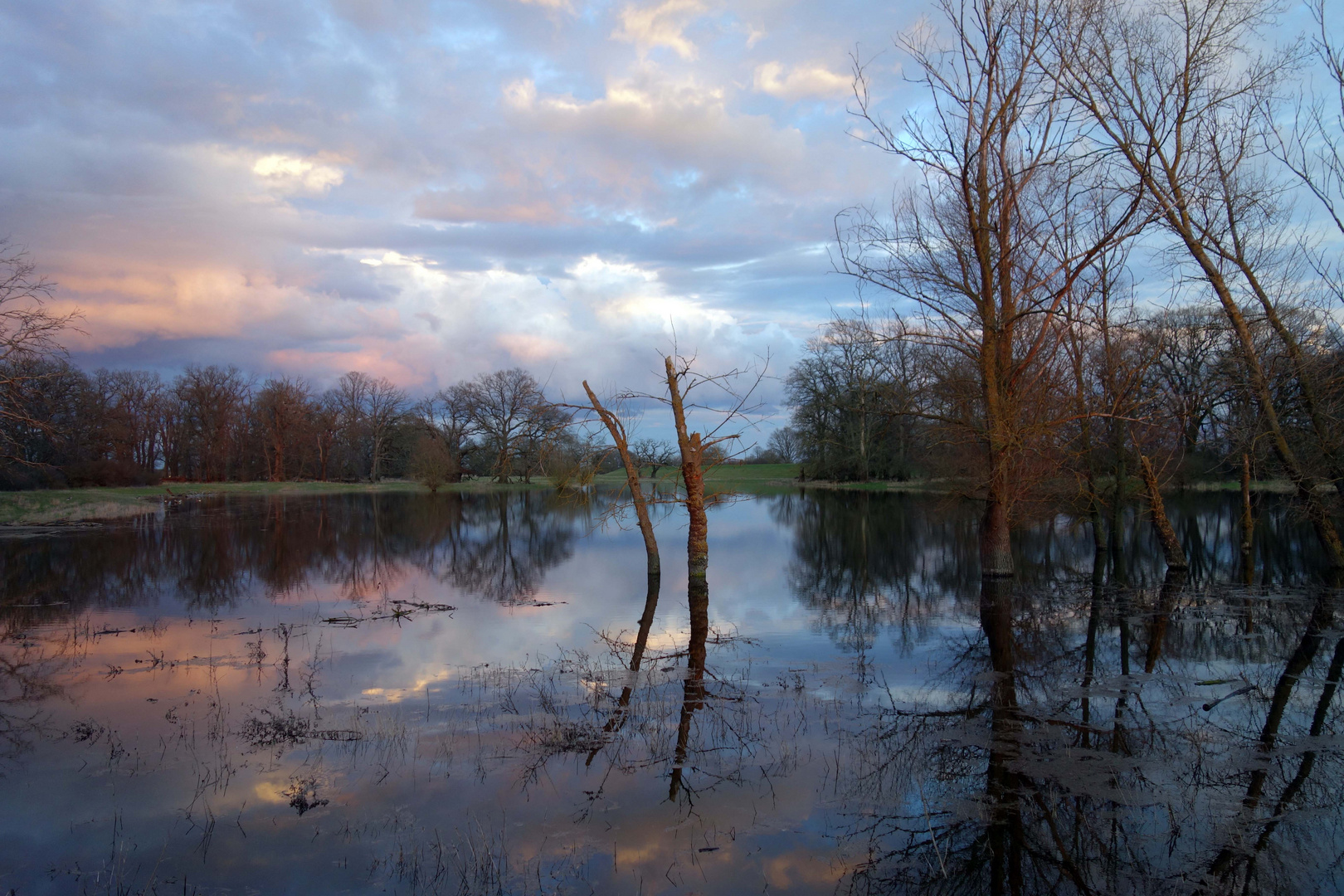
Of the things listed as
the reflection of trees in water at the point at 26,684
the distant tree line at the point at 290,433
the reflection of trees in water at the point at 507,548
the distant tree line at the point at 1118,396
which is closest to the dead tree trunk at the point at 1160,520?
the distant tree line at the point at 1118,396

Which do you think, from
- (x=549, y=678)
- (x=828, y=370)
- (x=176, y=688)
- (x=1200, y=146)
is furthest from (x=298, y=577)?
(x=828, y=370)

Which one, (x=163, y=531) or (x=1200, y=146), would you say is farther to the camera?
(x=163, y=531)

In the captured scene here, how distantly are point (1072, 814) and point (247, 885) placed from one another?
17.6 ft

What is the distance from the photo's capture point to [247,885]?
16.1ft

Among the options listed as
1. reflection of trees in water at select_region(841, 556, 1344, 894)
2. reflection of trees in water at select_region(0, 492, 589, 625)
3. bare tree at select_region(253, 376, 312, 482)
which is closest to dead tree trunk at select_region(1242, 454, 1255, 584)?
reflection of trees in water at select_region(841, 556, 1344, 894)

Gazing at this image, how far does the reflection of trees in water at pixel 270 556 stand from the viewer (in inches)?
683

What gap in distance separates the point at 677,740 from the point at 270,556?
20.1 meters

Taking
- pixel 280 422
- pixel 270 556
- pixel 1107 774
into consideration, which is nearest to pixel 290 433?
pixel 280 422

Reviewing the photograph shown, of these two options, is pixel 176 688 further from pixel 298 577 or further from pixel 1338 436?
pixel 1338 436

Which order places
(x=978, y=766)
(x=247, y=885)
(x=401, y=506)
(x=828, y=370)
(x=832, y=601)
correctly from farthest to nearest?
(x=828, y=370)
(x=401, y=506)
(x=832, y=601)
(x=978, y=766)
(x=247, y=885)

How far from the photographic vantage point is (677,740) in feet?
24.2

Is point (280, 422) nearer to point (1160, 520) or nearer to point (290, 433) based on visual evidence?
point (290, 433)

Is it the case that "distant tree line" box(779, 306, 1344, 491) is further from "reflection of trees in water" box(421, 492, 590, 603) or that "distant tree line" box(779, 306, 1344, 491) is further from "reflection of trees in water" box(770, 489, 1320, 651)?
"reflection of trees in water" box(421, 492, 590, 603)

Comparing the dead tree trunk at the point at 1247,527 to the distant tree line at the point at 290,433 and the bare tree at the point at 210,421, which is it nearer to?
the distant tree line at the point at 290,433
